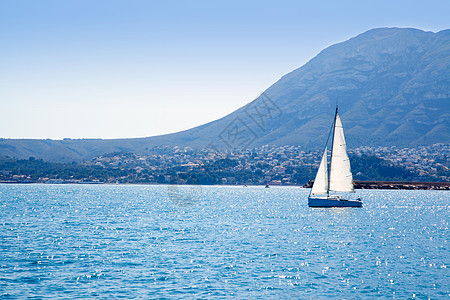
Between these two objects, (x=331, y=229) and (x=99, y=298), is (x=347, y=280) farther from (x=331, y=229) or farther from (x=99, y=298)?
(x=331, y=229)

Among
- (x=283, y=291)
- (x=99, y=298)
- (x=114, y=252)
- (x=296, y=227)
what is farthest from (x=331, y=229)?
(x=99, y=298)

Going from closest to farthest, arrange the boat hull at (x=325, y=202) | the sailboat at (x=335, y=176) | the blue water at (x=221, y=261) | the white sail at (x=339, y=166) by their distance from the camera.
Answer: the blue water at (x=221, y=261), the white sail at (x=339, y=166), the sailboat at (x=335, y=176), the boat hull at (x=325, y=202)

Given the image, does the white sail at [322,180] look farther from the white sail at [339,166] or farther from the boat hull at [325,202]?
the boat hull at [325,202]

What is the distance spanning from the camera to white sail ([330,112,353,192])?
282ft

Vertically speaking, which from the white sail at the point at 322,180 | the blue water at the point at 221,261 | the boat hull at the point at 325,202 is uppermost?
the white sail at the point at 322,180

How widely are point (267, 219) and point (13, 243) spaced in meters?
38.7

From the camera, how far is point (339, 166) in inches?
3425

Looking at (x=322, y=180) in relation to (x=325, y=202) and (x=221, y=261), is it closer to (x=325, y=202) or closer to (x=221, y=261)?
(x=325, y=202)

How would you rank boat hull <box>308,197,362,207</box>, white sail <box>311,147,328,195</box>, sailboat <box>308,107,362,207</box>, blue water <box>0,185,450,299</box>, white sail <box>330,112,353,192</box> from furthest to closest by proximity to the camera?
boat hull <box>308,197,362,207</box> < white sail <box>311,147,328,195</box> < sailboat <box>308,107,362,207</box> < white sail <box>330,112,353,192</box> < blue water <box>0,185,450,299</box>

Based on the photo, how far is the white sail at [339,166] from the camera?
85.8 metres

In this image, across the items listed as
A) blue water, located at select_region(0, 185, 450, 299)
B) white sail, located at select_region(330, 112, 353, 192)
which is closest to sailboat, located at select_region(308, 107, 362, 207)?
white sail, located at select_region(330, 112, 353, 192)

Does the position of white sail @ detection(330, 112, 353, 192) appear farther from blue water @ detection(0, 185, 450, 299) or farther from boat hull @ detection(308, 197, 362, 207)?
blue water @ detection(0, 185, 450, 299)

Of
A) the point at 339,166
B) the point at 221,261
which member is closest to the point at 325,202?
the point at 339,166

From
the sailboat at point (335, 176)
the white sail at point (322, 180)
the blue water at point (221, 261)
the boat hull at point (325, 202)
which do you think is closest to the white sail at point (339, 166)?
the sailboat at point (335, 176)
